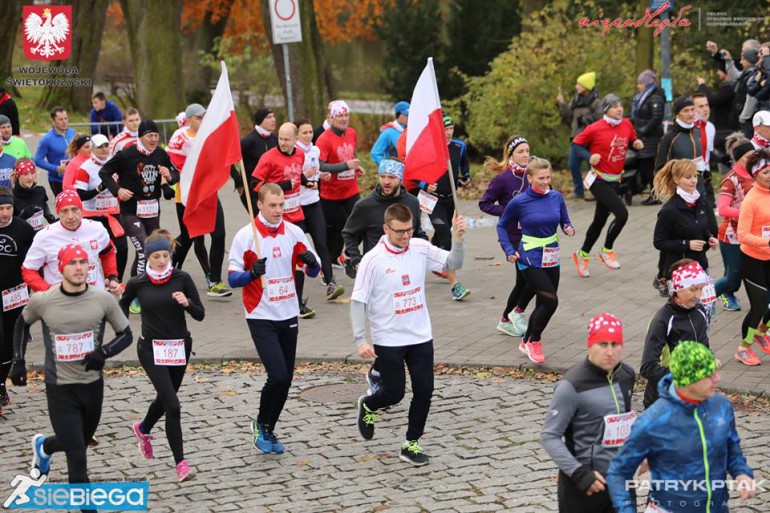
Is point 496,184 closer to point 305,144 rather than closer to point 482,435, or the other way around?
point 305,144

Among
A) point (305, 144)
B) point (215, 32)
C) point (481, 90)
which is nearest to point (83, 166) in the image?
point (305, 144)

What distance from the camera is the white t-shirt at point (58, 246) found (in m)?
9.73

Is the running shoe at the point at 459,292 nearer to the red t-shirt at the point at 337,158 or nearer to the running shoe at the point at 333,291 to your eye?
the running shoe at the point at 333,291

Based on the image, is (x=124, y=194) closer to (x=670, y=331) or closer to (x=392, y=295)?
(x=392, y=295)

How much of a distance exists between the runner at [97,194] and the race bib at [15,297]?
3.07 m

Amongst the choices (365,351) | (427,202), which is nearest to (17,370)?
(365,351)

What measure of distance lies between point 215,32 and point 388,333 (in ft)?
116

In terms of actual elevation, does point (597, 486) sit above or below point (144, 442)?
above

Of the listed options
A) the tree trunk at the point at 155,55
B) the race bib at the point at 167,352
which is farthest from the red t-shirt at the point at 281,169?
Answer: the tree trunk at the point at 155,55

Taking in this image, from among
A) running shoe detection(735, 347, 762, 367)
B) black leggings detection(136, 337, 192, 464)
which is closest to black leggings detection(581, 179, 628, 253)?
running shoe detection(735, 347, 762, 367)

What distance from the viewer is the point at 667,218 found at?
34.9ft

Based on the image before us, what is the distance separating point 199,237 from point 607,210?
472 cm

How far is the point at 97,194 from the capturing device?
1362 centimetres

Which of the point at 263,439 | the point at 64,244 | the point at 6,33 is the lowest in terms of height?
the point at 263,439
